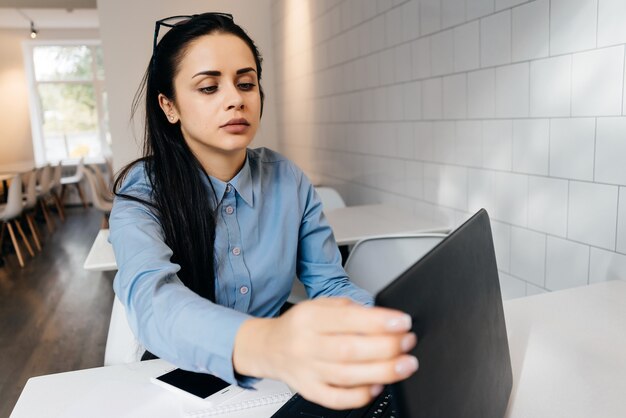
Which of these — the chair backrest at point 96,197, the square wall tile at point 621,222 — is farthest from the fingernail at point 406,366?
the chair backrest at point 96,197

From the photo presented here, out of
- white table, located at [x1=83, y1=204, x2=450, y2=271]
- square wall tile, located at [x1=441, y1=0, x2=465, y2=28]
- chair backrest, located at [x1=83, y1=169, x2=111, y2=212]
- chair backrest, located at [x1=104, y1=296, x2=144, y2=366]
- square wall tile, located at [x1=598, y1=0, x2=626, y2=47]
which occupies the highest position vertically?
square wall tile, located at [x1=441, y1=0, x2=465, y2=28]

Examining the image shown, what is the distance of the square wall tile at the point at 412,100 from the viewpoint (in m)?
2.42

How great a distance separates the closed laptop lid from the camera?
431 millimetres

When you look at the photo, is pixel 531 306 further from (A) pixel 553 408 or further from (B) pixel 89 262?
(B) pixel 89 262

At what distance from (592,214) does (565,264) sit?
19 centimetres

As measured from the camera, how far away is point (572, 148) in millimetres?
1568

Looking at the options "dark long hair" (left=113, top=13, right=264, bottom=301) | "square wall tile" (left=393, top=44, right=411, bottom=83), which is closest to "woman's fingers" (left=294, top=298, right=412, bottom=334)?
"dark long hair" (left=113, top=13, right=264, bottom=301)

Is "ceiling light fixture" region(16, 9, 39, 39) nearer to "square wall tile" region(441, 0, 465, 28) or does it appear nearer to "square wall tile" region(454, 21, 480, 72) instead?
"square wall tile" region(441, 0, 465, 28)

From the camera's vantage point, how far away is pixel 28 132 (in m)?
9.44

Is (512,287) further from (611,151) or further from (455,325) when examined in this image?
(455,325)

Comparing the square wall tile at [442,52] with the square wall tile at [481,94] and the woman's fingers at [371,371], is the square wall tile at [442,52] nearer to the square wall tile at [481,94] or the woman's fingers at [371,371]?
the square wall tile at [481,94]

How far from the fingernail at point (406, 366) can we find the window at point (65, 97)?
9719mm

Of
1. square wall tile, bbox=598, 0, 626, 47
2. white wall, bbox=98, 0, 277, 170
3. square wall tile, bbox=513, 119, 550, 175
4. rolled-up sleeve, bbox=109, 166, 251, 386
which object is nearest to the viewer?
rolled-up sleeve, bbox=109, 166, 251, 386

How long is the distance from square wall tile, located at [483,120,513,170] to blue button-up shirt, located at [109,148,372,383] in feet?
2.51
